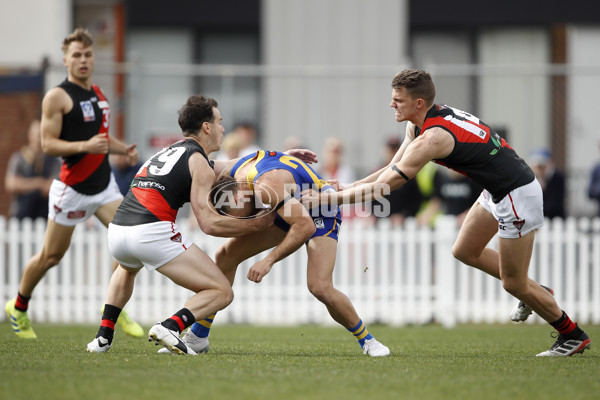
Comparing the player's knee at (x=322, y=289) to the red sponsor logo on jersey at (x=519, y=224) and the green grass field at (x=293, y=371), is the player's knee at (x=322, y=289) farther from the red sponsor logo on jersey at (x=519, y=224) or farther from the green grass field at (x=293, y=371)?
the red sponsor logo on jersey at (x=519, y=224)

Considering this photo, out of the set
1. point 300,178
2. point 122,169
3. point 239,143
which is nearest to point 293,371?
point 300,178

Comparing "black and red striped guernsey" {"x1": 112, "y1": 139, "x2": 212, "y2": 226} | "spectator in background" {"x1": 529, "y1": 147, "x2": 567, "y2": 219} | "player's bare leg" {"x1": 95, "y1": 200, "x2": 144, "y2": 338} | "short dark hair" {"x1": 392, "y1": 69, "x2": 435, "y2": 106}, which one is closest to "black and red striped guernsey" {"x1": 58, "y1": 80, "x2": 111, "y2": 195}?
"player's bare leg" {"x1": 95, "y1": 200, "x2": 144, "y2": 338}

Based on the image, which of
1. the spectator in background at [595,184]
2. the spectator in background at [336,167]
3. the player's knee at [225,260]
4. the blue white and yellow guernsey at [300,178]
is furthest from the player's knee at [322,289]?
the spectator in background at [595,184]

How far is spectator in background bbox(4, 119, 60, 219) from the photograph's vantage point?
11.7 metres

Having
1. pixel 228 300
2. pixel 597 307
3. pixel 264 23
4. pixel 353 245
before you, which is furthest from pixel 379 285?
pixel 264 23

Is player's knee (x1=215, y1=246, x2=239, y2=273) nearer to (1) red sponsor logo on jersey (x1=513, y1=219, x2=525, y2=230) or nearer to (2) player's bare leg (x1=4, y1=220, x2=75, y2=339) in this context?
(2) player's bare leg (x1=4, y1=220, x2=75, y2=339)

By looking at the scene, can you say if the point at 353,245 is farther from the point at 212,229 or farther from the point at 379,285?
the point at 212,229

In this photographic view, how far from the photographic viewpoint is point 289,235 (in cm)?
620

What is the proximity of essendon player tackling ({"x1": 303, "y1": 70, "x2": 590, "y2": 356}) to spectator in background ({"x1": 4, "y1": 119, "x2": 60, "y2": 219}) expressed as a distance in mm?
6434

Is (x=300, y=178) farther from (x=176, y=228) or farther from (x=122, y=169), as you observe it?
(x=122, y=169)

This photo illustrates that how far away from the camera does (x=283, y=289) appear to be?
447 inches

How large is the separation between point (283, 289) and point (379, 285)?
50.6 inches

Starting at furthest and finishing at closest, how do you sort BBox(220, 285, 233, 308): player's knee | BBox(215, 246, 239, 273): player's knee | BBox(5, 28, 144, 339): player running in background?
1. BBox(5, 28, 144, 339): player running in background
2. BBox(215, 246, 239, 273): player's knee
3. BBox(220, 285, 233, 308): player's knee

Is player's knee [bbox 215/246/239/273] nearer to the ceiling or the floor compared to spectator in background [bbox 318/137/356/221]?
nearer to the floor
